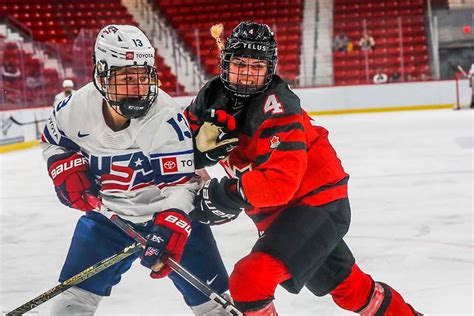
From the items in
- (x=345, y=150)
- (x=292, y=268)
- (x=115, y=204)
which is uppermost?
(x=115, y=204)

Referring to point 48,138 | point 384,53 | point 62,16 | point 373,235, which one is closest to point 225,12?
point 62,16

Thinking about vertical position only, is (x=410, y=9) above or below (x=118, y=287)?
above

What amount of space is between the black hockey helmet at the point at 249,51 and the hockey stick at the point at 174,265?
1.50 ft

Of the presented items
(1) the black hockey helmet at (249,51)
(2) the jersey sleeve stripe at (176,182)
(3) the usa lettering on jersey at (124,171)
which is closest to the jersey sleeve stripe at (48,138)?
(3) the usa lettering on jersey at (124,171)

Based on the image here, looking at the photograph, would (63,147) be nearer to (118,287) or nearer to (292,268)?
(292,268)

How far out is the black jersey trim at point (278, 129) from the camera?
1993mm

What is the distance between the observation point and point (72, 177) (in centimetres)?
213

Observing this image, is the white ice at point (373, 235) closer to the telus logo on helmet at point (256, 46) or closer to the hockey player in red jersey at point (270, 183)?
the hockey player in red jersey at point (270, 183)

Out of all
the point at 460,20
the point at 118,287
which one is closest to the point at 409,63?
the point at 460,20

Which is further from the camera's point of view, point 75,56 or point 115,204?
point 75,56

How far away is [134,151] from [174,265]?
334 millimetres

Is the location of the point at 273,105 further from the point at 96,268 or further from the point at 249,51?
the point at 96,268

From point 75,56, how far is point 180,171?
9.10 m

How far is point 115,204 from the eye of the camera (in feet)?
7.21
